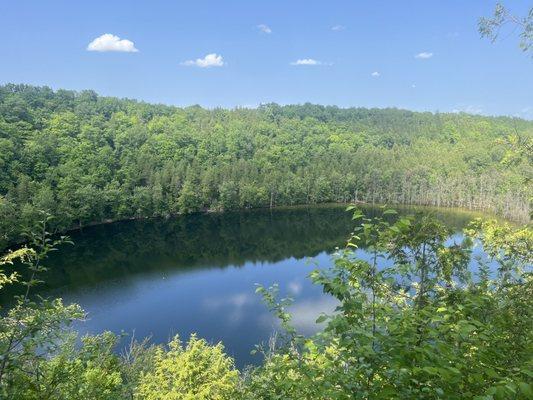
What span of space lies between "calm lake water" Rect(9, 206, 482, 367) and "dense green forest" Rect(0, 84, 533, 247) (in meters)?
5.60

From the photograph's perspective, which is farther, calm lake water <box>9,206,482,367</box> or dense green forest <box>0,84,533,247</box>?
dense green forest <box>0,84,533,247</box>

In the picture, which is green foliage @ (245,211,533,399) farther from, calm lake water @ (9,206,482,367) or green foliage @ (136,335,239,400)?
calm lake water @ (9,206,482,367)

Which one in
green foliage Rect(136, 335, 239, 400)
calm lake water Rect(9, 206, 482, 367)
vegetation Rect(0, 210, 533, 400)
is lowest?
calm lake water Rect(9, 206, 482, 367)

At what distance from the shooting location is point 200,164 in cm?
8431

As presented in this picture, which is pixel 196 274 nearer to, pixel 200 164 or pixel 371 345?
pixel 371 345

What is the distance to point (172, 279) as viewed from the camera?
35.3m

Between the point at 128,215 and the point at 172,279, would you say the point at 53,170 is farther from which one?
the point at 172,279

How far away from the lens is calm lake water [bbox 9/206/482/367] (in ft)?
83.3

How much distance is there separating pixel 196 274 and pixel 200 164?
49.8 metres

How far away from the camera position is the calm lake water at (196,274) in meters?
25.4

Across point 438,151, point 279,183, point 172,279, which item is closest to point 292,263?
point 172,279

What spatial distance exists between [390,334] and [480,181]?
91.2 metres

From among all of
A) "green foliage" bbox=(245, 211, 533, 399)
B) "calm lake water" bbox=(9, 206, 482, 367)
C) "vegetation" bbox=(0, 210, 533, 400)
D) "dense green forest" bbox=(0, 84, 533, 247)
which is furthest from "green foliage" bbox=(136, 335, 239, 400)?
"dense green forest" bbox=(0, 84, 533, 247)

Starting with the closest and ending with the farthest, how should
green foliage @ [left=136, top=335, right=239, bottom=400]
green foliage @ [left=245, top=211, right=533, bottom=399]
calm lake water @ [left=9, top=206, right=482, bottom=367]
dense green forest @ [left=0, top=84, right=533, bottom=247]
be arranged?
1. green foliage @ [left=245, top=211, right=533, bottom=399]
2. green foliage @ [left=136, top=335, right=239, bottom=400]
3. calm lake water @ [left=9, top=206, right=482, bottom=367]
4. dense green forest @ [left=0, top=84, right=533, bottom=247]
